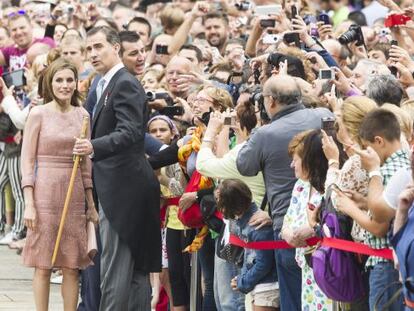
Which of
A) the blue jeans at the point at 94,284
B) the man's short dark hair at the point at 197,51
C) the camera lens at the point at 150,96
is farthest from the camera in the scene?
the man's short dark hair at the point at 197,51

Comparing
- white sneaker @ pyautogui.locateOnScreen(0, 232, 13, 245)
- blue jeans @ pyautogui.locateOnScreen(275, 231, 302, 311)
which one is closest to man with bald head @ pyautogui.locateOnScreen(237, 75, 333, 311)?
blue jeans @ pyautogui.locateOnScreen(275, 231, 302, 311)

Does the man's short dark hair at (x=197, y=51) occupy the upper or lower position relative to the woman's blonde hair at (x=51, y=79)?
upper

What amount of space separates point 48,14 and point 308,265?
10535 millimetres

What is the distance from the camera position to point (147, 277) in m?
11.1

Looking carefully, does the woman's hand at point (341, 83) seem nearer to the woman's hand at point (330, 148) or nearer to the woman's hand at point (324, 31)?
the woman's hand at point (330, 148)

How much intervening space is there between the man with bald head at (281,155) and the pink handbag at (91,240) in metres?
→ 1.88

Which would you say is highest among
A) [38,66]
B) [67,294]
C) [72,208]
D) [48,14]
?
[48,14]

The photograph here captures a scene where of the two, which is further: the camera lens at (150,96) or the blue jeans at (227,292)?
the camera lens at (150,96)

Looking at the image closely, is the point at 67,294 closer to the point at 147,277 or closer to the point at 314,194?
the point at 147,277

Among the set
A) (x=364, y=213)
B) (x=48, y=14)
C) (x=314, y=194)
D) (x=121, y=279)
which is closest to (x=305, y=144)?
(x=314, y=194)

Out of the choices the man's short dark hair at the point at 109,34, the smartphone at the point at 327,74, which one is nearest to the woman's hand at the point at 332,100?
the smartphone at the point at 327,74

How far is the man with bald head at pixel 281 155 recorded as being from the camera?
9445mm

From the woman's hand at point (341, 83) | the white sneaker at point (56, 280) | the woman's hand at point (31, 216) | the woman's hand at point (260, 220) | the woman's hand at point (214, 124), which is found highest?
the woman's hand at point (341, 83)

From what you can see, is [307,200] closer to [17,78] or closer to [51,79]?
[51,79]
